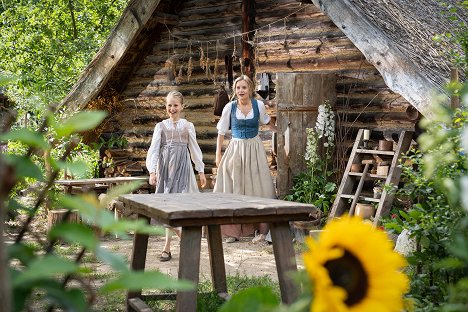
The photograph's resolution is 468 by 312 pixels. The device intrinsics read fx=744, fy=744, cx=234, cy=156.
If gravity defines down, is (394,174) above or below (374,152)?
below

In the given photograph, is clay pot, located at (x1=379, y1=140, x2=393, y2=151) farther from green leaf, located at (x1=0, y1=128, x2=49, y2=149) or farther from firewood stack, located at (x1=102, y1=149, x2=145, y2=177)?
green leaf, located at (x1=0, y1=128, x2=49, y2=149)

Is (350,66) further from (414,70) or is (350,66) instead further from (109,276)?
(109,276)

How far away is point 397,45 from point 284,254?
412 cm

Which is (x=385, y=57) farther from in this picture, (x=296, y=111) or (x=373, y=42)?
(x=296, y=111)

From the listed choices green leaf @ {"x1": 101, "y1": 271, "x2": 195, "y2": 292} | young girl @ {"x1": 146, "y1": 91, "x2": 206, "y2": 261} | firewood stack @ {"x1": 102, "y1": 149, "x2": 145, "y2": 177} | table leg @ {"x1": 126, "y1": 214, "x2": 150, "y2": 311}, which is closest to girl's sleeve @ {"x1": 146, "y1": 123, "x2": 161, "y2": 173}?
young girl @ {"x1": 146, "y1": 91, "x2": 206, "y2": 261}

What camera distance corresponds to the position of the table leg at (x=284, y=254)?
3.57m

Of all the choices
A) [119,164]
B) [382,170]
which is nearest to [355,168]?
[382,170]

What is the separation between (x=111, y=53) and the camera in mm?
10078

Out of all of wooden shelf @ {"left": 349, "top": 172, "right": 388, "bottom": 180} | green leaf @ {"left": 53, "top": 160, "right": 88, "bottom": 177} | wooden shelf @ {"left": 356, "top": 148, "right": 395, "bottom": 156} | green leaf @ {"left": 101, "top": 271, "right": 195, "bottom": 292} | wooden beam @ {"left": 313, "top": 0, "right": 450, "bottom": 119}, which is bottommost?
green leaf @ {"left": 101, "top": 271, "right": 195, "bottom": 292}

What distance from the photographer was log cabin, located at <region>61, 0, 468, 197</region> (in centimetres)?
754

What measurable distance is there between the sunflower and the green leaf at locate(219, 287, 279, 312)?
207mm

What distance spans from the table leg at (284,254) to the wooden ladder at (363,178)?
4032 millimetres

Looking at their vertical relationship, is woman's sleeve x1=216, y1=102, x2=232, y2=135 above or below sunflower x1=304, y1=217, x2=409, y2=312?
above

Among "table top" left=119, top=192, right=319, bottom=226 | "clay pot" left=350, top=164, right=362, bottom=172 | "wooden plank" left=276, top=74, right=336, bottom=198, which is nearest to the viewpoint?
"table top" left=119, top=192, right=319, bottom=226
